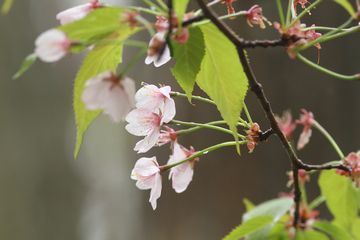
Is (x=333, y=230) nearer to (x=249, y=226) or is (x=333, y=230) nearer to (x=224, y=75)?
(x=249, y=226)

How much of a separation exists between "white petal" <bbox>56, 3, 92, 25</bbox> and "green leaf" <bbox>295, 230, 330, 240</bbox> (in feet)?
0.83

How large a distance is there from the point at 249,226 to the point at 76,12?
22 centimetres

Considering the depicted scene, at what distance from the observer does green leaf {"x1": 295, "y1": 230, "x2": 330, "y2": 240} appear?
17.7 inches

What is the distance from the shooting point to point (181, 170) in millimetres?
364

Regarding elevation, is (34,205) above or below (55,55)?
below

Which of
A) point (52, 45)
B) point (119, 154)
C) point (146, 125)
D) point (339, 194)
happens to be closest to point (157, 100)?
point (146, 125)

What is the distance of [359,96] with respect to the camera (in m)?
1.23

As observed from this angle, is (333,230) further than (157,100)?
Yes

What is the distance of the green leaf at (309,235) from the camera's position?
0.45 metres

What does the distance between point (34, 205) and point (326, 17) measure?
1290 millimetres

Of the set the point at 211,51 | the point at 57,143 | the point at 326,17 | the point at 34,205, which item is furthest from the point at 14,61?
the point at 211,51

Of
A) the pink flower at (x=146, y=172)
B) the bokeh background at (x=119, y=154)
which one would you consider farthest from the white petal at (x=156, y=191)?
the bokeh background at (x=119, y=154)

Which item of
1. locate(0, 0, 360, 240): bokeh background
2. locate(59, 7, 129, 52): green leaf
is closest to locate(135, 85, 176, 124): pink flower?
locate(59, 7, 129, 52): green leaf

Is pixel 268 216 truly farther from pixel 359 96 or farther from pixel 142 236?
pixel 142 236
